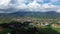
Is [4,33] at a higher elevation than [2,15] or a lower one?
lower

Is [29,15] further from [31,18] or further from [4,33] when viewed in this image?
[4,33]

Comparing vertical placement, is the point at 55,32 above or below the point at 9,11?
below

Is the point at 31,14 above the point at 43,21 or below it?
above

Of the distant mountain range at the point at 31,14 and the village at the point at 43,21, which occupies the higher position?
the distant mountain range at the point at 31,14

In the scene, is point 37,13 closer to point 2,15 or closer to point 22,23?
point 22,23

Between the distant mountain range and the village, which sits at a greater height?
the distant mountain range

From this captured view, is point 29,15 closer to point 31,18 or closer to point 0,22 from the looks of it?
point 31,18

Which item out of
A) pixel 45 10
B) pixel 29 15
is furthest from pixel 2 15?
pixel 45 10

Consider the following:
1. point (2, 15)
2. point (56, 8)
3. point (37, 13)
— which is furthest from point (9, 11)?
point (56, 8)
